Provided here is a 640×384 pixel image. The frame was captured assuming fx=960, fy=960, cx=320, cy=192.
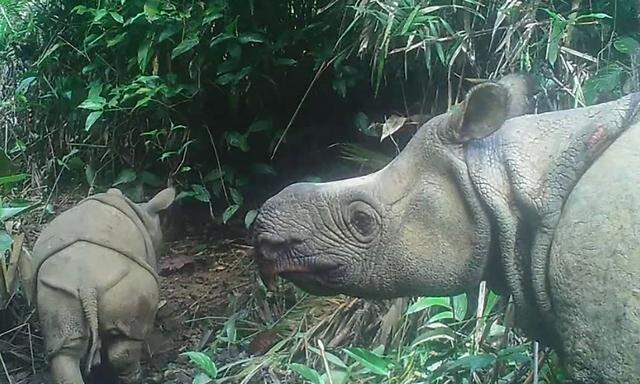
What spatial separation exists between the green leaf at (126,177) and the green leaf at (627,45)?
2611 millimetres

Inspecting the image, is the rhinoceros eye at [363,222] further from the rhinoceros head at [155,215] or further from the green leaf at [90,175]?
the green leaf at [90,175]

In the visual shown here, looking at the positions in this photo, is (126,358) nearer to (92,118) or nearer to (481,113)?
(92,118)

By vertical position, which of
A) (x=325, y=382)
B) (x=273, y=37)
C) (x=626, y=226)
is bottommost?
(x=325, y=382)

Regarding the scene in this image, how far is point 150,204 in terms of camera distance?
4289 mm

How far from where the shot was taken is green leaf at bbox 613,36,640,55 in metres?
3.72

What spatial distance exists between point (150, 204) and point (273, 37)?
1104mm

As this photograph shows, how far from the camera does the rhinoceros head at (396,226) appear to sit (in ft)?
6.95

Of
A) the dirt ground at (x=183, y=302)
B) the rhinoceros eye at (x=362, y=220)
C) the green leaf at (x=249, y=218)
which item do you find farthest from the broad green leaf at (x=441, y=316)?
the rhinoceros eye at (x=362, y=220)

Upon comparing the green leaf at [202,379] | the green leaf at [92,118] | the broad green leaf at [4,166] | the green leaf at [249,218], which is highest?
the broad green leaf at [4,166]

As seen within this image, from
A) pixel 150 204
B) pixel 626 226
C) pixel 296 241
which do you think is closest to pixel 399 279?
pixel 296 241

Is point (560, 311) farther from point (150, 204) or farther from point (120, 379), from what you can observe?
point (150, 204)

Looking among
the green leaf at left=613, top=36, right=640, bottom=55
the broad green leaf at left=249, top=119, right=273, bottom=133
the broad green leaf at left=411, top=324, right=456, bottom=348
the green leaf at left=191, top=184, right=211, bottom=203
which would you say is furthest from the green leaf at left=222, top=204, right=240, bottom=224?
the green leaf at left=613, top=36, right=640, bottom=55

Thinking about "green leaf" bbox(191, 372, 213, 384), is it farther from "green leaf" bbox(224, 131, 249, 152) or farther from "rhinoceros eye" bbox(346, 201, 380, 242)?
"rhinoceros eye" bbox(346, 201, 380, 242)

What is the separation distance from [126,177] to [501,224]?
3397 mm
